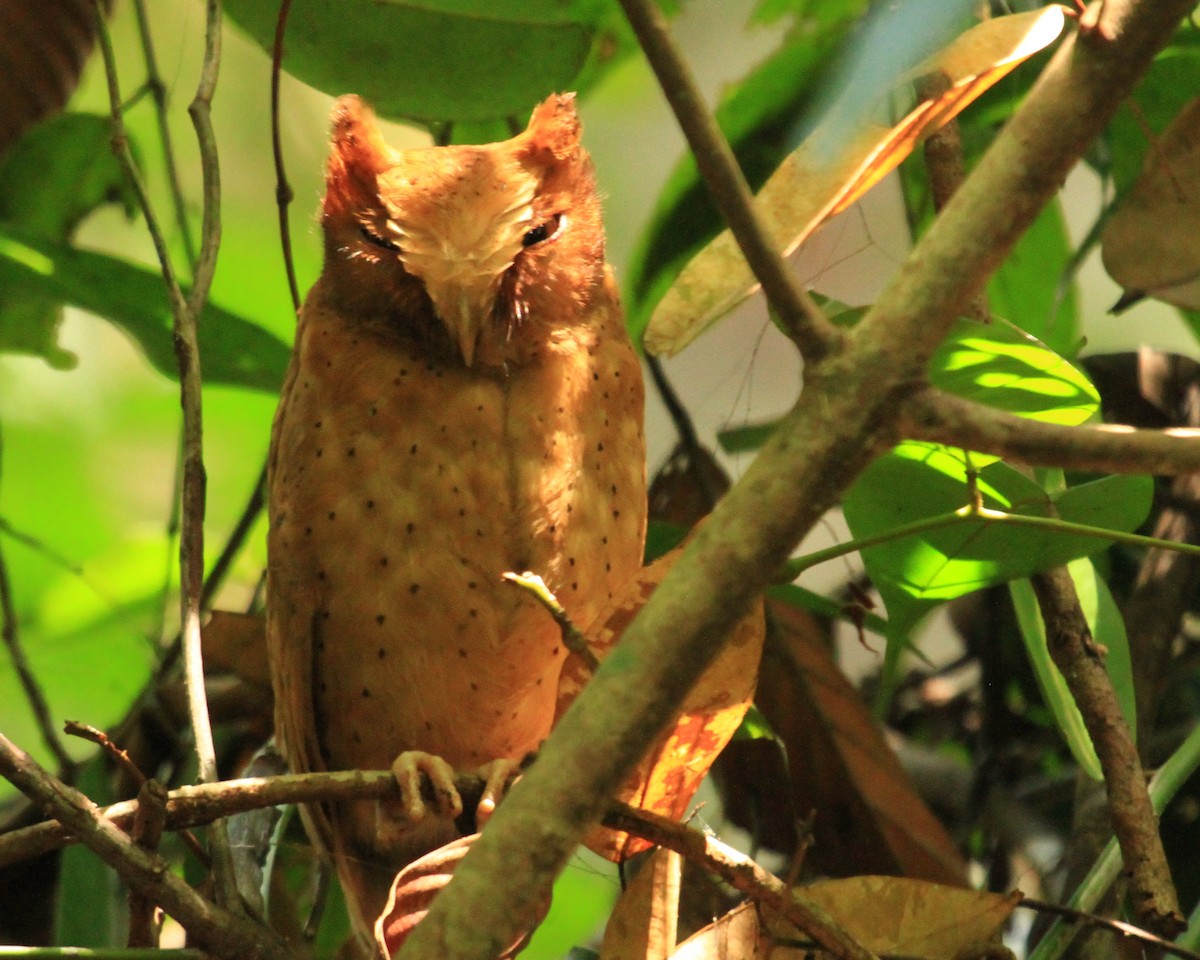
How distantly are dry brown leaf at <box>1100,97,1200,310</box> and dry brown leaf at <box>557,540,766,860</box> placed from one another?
0.46m

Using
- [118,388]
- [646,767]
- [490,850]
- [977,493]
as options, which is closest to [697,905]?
[646,767]

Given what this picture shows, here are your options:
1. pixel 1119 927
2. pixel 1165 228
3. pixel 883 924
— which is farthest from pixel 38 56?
pixel 1119 927

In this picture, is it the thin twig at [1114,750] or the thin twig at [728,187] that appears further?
the thin twig at [1114,750]

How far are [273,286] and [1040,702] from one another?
185 centimetres

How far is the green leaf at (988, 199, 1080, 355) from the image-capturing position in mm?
1674

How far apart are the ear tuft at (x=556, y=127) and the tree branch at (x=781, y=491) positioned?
2.27ft

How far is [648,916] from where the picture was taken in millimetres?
970

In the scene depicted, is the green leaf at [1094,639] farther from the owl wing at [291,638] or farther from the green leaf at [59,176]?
the green leaf at [59,176]

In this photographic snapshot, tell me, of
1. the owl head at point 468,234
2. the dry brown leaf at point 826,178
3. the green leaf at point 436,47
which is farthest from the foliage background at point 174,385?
the dry brown leaf at point 826,178

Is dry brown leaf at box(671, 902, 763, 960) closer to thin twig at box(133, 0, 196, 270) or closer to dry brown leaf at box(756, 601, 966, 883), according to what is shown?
dry brown leaf at box(756, 601, 966, 883)

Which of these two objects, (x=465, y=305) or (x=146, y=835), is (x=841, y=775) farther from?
(x=146, y=835)

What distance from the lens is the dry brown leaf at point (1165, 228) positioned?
3.62 feet

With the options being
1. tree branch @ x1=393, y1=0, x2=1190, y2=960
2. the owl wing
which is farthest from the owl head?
tree branch @ x1=393, y1=0, x2=1190, y2=960

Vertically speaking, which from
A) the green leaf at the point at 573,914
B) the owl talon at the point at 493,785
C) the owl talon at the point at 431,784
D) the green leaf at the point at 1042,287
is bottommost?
the green leaf at the point at 573,914
